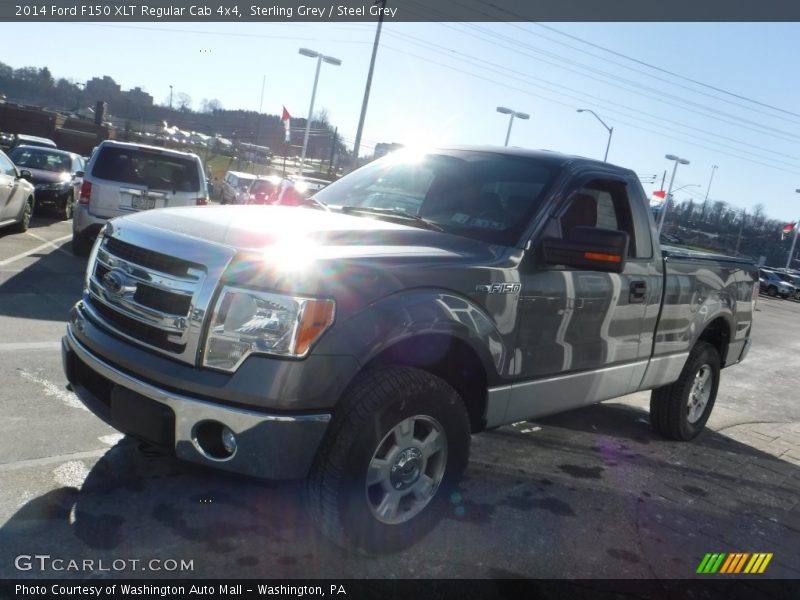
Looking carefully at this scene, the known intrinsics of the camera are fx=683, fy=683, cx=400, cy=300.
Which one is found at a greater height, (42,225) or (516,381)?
(516,381)

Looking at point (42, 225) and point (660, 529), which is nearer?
point (660, 529)

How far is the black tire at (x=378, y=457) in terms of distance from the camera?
8.91 feet

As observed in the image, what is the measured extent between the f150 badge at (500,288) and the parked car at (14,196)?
9884 mm

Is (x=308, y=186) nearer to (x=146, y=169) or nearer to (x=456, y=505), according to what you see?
(x=146, y=169)

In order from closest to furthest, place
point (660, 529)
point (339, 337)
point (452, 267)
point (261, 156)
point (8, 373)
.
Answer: point (339, 337), point (452, 267), point (660, 529), point (8, 373), point (261, 156)

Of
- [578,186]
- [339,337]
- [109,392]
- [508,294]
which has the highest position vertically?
[578,186]

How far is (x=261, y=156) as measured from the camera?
6938 centimetres

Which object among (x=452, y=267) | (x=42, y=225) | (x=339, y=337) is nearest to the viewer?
(x=339, y=337)

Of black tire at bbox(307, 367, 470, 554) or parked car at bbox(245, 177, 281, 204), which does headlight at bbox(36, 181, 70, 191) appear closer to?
parked car at bbox(245, 177, 281, 204)

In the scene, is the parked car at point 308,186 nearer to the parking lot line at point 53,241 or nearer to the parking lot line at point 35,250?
the parking lot line at point 53,241

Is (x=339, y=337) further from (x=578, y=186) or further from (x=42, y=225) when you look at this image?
(x=42, y=225)

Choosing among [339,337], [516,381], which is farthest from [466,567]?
[339,337]

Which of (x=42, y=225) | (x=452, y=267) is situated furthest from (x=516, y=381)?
(x=42, y=225)
